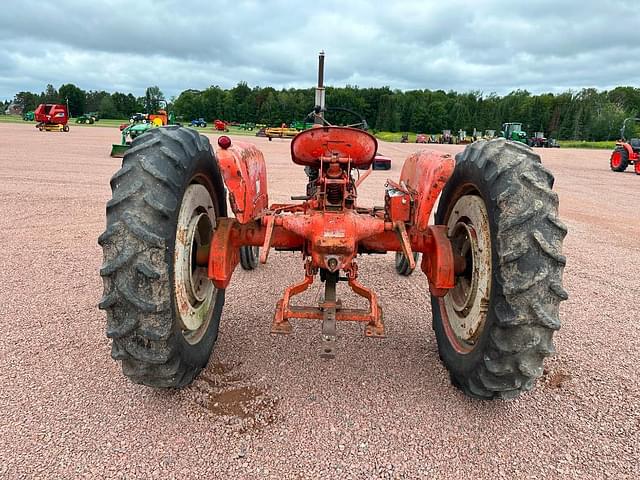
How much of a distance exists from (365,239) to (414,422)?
1182 mm

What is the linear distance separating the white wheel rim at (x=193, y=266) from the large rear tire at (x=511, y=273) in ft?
5.47

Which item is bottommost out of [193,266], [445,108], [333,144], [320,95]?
[193,266]

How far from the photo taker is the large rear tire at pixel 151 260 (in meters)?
2.27

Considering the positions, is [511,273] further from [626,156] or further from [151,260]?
[626,156]

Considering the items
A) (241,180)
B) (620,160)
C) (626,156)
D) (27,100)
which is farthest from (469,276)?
(27,100)

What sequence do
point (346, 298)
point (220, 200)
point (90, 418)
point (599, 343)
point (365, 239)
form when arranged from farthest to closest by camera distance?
1. point (346, 298)
2. point (599, 343)
3. point (220, 200)
4. point (365, 239)
5. point (90, 418)

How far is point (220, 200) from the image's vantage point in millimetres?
3395

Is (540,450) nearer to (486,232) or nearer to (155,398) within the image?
(486,232)

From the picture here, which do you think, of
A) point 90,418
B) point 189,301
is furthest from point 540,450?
point 90,418

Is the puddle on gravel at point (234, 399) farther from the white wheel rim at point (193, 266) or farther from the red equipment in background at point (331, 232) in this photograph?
the red equipment in background at point (331, 232)

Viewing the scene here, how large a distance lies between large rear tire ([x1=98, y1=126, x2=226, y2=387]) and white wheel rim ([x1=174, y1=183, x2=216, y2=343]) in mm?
12

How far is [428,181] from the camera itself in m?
2.81

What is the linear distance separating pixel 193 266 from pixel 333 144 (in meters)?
1.45

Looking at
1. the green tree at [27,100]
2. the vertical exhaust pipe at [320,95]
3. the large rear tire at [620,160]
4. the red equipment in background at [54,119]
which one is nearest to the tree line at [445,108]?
the green tree at [27,100]
